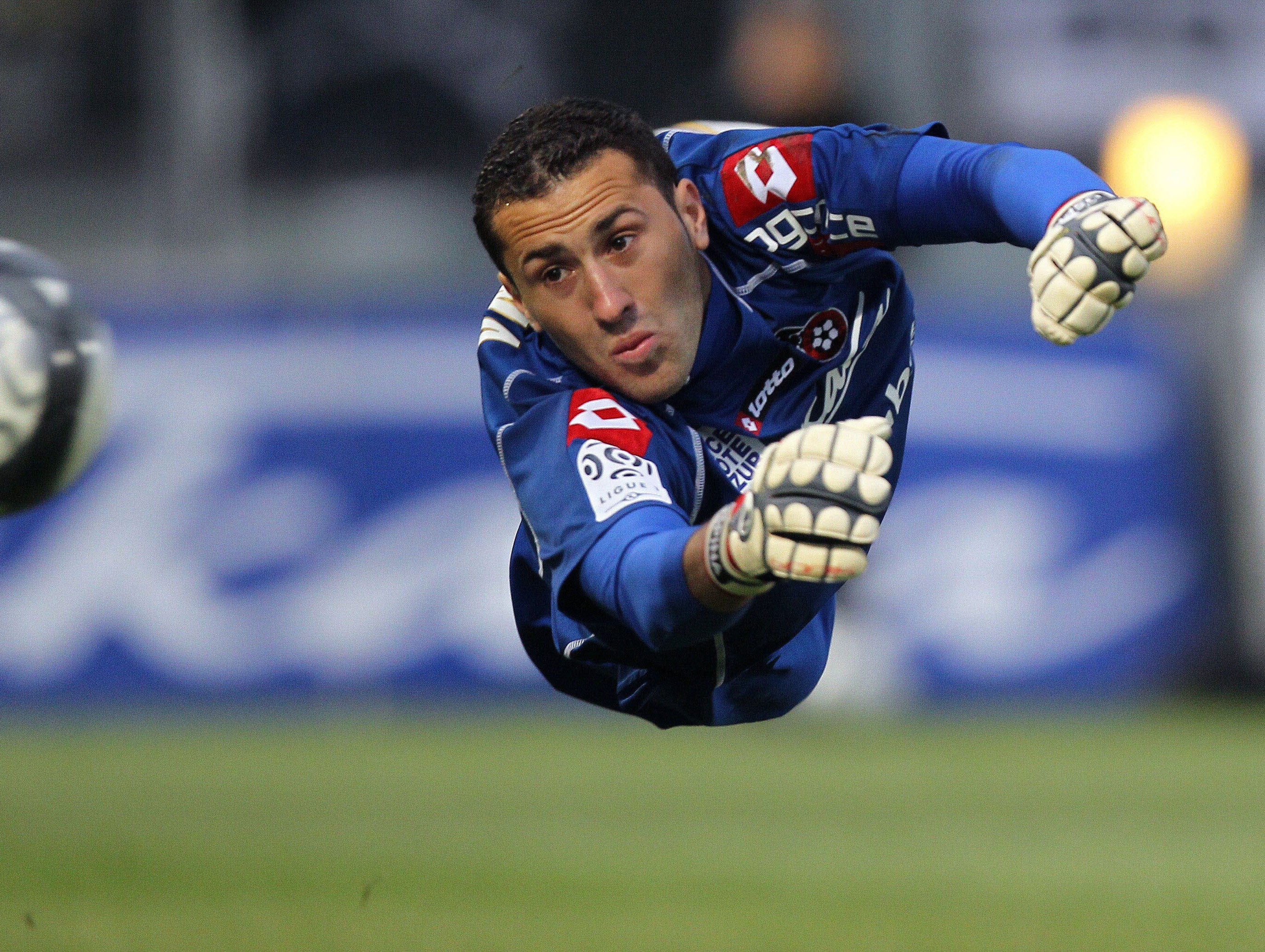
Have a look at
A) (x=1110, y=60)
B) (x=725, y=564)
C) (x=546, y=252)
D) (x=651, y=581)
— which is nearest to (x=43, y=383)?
(x=546, y=252)

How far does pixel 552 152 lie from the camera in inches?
164

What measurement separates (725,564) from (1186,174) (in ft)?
30.5

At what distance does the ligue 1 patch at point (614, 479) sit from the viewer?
12.6ft

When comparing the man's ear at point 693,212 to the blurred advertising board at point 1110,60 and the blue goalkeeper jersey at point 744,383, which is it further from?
the blurred advertising board at point 1110,60

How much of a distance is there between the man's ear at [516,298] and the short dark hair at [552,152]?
0.03 m

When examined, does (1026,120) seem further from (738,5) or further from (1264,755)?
(1264,755)

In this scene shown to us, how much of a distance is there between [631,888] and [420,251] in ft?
20.6

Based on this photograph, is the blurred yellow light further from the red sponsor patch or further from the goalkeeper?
the red sponsor patch

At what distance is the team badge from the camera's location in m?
4.56

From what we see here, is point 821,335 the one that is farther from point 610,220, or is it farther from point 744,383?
point 610,220

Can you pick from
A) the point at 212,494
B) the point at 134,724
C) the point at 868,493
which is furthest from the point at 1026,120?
the point at 868,493

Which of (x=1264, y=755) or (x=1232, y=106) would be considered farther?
(x=1232, y=106)

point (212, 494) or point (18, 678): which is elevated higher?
point (212, 494)

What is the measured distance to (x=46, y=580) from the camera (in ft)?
34.6
